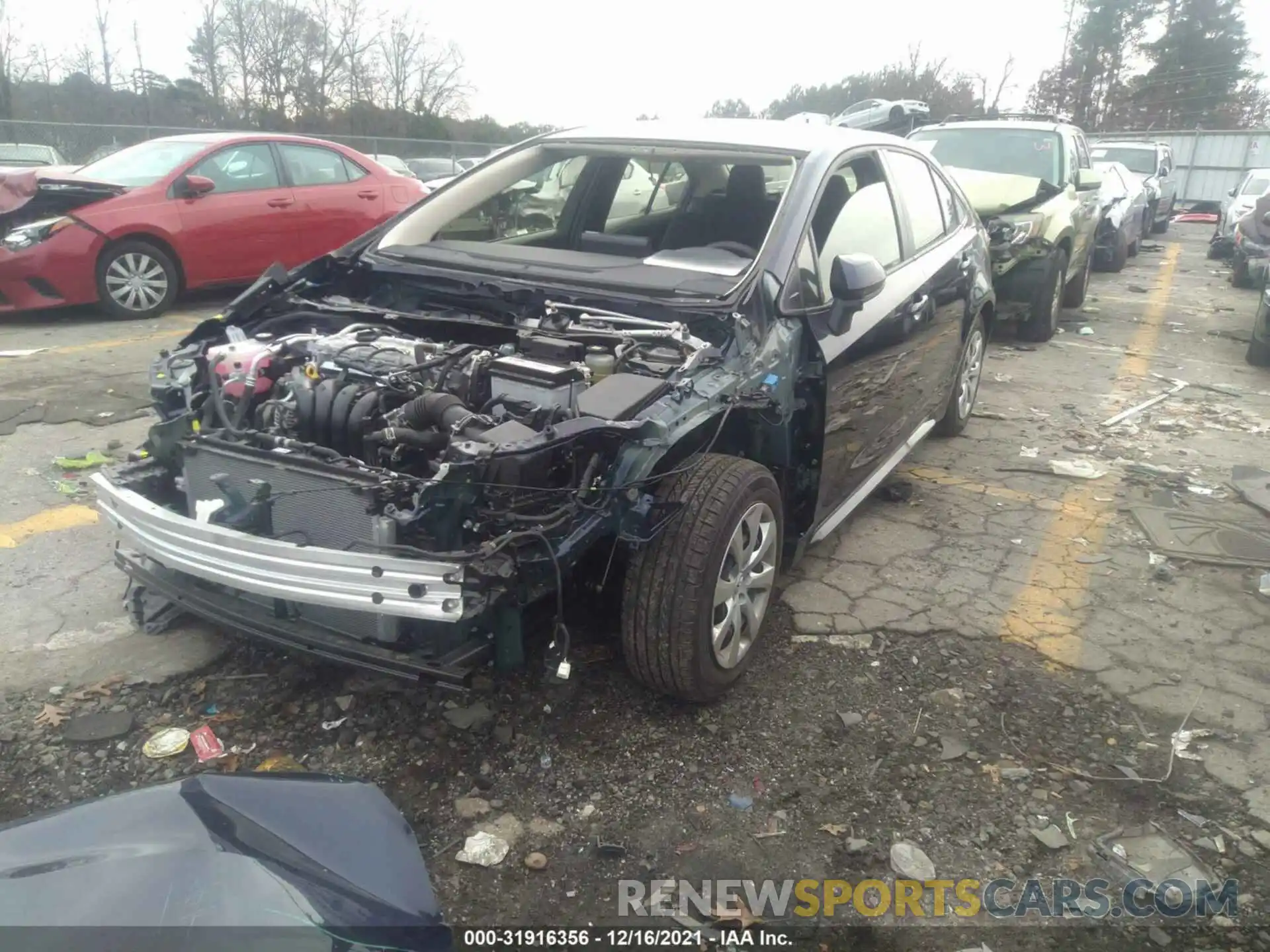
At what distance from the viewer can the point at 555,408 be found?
8.93ft

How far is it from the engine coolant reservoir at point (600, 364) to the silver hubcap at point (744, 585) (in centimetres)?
63

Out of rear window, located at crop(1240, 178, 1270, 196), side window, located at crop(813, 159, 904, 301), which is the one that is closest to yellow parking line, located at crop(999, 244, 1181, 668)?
side window, located at crop(813, 159, 904, 301)

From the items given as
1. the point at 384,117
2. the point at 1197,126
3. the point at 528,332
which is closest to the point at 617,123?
the point at 528,332

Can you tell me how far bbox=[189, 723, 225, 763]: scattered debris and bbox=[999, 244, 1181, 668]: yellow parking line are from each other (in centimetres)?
273

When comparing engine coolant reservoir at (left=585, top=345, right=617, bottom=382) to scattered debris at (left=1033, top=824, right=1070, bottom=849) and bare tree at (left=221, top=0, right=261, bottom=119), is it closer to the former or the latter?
scattered debris at (left=1033, top=824, right=1070, bottom=849)

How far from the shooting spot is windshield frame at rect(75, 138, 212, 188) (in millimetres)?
7906

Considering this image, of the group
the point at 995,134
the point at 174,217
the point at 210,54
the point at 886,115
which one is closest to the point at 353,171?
the point at 174,217

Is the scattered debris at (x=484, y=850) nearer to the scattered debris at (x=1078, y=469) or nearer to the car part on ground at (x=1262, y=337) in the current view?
the scattered debris at (x=1078, y=469)

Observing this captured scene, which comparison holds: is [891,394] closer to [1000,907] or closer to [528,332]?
[528,332]

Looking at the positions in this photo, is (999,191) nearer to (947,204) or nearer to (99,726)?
(947,204)

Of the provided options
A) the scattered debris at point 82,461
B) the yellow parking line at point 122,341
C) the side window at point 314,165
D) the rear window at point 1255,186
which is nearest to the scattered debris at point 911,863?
the scattered debris at point 82,461

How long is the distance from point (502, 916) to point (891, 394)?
8.78 feet

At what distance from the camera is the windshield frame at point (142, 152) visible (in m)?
7.91

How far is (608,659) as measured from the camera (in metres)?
3.21
